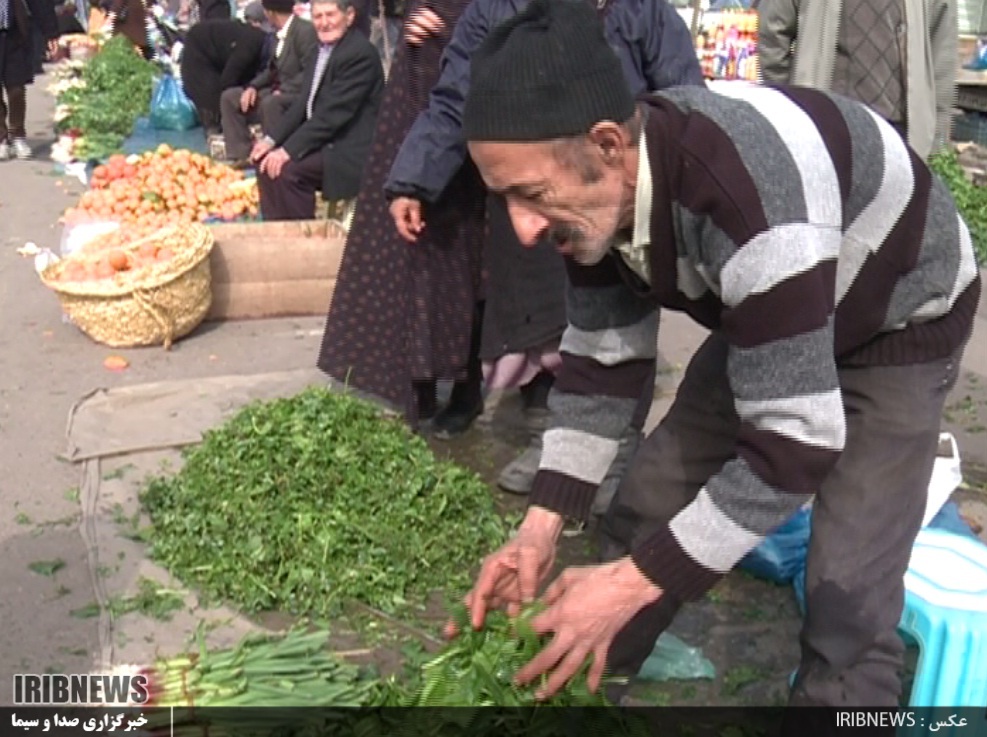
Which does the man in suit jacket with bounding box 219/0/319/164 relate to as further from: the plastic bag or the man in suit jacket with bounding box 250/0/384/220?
the plastic bag

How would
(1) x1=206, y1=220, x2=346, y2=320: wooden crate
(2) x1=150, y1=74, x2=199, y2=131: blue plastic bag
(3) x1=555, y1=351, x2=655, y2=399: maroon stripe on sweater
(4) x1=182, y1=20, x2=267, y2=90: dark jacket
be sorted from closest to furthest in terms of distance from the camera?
1. (3) x1=555, y1=351, x2=655, y2=399: maroon stripe on sweater
2. (1) x1=206, y1=220, x2=346, y2=320: wooden crate
3. (4) x1=182, y1=20, x2=267, y2=90: dark jacket
4. (2) x1=150, y1=74, x2=199, y2=131: blue plastic bag

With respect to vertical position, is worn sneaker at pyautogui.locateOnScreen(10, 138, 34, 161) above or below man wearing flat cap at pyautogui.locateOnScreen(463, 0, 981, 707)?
below

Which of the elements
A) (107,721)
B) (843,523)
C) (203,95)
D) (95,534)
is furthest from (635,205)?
(203,95)

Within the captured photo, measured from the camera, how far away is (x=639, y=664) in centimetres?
273

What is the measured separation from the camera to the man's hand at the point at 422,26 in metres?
4.21

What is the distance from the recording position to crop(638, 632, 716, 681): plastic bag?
122 inches

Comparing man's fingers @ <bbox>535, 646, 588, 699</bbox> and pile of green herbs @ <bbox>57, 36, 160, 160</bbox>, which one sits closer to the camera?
man's fingers @ <bbox>535, 646, 588, 699</bbox>

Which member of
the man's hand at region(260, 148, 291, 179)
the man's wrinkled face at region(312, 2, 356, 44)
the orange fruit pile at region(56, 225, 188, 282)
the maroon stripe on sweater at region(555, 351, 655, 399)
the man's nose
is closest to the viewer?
the man's nose

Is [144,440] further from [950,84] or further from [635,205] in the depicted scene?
[950,84]

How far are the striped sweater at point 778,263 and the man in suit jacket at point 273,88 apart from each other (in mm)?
6082

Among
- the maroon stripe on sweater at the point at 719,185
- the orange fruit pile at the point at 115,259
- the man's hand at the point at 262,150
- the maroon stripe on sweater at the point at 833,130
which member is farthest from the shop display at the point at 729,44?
the maroon stripe on sweater at the point at 719,185

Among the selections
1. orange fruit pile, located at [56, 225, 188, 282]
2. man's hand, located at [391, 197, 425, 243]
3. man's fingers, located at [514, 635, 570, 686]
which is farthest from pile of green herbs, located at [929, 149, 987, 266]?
man's fingers, located at [514, 635, 570, 686]

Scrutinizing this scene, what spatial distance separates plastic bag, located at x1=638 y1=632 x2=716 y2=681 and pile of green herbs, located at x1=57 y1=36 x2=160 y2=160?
8.09 metres

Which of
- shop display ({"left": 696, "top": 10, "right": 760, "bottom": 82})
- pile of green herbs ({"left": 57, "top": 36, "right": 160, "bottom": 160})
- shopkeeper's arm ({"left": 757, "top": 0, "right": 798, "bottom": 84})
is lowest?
pile of green herbs ({"left": 57, "top": 36, "right": 160, "bottom": 160})
